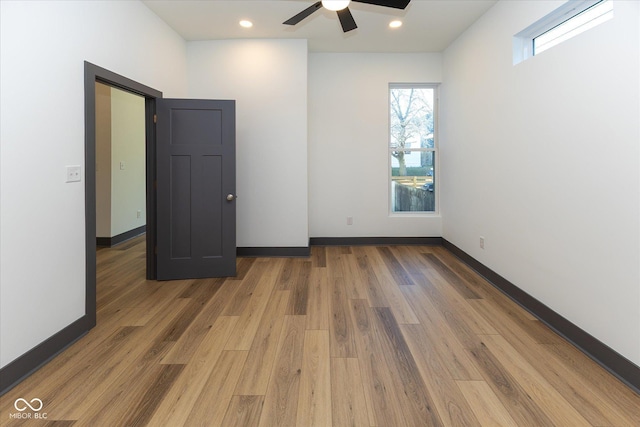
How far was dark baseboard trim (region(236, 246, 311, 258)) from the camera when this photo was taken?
4629 millimetres

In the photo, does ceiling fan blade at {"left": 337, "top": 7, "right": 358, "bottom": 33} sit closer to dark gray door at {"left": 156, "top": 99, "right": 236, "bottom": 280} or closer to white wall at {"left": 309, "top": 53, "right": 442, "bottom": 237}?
dark gray door at {"left": 156, "top": 99, "right": 236, "bottom": 280}

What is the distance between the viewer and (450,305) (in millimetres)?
2994

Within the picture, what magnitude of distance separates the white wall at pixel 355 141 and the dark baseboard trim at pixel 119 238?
121 inches

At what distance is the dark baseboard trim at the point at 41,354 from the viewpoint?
73.6 inches

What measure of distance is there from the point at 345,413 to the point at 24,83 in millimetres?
2539

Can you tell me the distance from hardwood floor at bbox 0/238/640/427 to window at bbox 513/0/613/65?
2.18 m

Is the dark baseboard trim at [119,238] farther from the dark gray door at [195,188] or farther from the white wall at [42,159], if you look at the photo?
the white wall at [42,159]

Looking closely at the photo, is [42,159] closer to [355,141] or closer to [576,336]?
A: [576,336]

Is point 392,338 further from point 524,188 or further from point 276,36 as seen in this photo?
point 276,36

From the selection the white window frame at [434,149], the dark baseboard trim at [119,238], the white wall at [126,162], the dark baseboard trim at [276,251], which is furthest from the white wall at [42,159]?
the white window frame at [434,149]

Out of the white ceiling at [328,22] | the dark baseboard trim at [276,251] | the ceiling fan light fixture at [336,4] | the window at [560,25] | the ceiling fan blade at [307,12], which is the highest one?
the white ceiling at [328,22]

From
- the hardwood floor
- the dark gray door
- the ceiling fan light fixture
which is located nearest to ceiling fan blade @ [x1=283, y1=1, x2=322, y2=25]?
the ceiling fan light fixture

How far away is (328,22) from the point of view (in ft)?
12.9

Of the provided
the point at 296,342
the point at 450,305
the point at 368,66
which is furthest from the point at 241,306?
the point at 368,66
